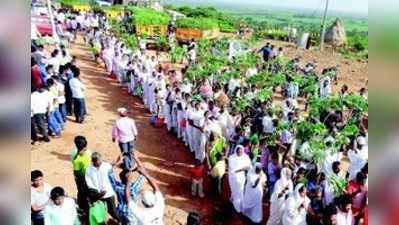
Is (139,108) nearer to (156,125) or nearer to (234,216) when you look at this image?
(156,125)

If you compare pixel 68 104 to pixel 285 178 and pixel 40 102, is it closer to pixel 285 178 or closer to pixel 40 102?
pixel 40 102

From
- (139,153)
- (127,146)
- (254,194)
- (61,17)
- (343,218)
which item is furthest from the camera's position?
(61,17)

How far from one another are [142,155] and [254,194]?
3630mm

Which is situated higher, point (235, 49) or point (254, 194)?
point (235, 49)

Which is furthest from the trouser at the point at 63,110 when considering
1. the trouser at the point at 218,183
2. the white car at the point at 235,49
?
the white car at the point at 235,49

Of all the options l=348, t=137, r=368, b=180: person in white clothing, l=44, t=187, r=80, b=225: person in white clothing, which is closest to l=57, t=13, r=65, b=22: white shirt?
l=348, t=137, r=368, b=180: person in white clothing

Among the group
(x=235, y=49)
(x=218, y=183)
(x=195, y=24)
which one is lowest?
(x=218, y=183)

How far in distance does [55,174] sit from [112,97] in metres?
5.96

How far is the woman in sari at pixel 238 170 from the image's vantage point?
23.1ft

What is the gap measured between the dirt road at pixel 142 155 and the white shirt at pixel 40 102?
32.6 inches

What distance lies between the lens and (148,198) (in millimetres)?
5188

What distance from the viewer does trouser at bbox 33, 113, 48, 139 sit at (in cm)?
920

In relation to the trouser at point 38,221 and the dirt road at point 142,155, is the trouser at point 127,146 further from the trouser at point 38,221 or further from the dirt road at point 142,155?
the trouser at point 38,221

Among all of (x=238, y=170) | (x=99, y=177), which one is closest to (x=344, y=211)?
(x=238, y=170)
